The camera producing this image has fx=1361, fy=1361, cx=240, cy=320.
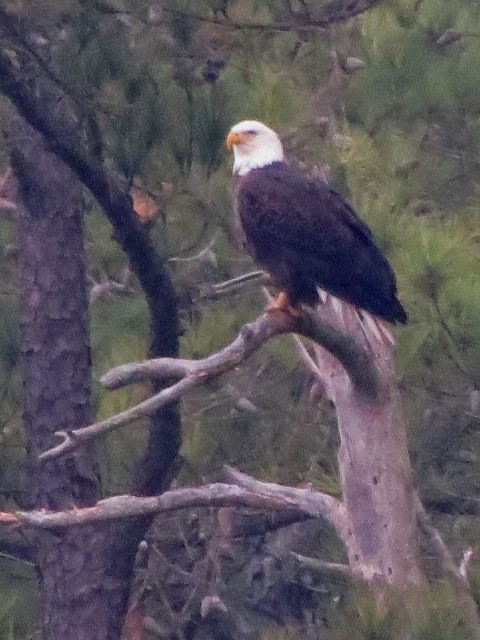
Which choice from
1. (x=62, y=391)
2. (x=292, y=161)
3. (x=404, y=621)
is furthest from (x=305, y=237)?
(x=404, y=621)

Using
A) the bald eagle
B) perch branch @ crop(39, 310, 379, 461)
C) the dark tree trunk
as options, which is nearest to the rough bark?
the bald eagle

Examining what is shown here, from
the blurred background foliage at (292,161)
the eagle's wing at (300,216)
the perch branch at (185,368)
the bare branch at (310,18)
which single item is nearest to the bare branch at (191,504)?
the perch branch at (185,368)

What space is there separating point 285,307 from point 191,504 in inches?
17.8

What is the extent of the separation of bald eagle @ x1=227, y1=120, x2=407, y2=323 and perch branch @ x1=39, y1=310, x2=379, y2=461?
229mm

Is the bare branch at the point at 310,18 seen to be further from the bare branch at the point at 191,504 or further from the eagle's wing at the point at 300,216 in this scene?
the bare branch at the point at 191,504

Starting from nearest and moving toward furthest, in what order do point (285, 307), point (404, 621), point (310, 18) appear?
point (404, 621), point (285, 307), point (310, 18)

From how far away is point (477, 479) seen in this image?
13.6ft

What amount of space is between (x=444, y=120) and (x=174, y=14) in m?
1.31

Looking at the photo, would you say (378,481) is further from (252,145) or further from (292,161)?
(292,161)

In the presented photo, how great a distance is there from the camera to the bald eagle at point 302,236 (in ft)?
9.43

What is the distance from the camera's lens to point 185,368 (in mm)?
2301

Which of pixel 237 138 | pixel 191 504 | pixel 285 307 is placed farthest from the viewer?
pixel 237 138

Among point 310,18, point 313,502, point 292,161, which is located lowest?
point 313,502

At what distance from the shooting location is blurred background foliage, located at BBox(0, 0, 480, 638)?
279 cm
